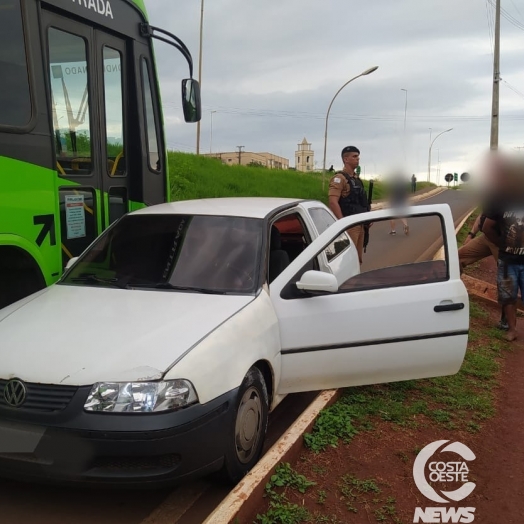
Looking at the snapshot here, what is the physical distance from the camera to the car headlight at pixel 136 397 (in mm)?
2885

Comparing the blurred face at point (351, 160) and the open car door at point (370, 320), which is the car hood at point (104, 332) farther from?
the blurred face at point (351, 160)

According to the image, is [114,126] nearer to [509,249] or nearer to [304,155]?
[509,249]

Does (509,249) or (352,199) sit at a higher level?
(352,199)

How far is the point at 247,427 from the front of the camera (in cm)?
342

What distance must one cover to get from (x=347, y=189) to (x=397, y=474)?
14.6 feet

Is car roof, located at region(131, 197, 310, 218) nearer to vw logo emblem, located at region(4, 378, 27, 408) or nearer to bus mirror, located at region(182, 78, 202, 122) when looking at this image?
bus mirror, located at region(182, 78, 202, 122)

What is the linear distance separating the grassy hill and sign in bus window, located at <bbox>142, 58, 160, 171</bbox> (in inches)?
673

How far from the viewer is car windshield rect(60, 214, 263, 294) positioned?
159 inches

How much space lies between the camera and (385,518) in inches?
125

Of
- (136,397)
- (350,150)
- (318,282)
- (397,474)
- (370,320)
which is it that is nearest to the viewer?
(136,397)

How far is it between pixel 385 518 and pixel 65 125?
3.60 m

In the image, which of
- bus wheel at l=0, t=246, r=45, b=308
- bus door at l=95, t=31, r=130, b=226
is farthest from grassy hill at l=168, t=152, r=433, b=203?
bus wheel at l=0, t=246, r=45, b=308

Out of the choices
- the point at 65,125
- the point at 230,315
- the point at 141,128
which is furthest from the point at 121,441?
the point at 141,128

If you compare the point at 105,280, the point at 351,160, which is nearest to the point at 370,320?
the point at 105,280
